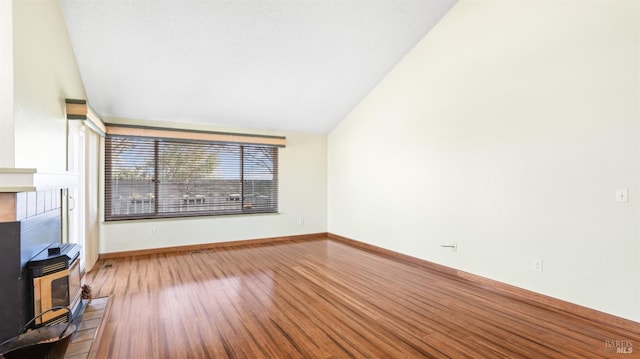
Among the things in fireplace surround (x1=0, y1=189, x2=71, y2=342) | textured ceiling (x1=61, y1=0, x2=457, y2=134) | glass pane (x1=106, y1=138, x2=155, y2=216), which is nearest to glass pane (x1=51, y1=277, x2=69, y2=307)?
fireplace surround (x1=0, y1=189, x2=71, y2=342)

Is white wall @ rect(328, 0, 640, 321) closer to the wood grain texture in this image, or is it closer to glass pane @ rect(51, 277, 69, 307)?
the wood grain texture

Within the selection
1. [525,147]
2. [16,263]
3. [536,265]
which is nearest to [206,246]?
[16,263]

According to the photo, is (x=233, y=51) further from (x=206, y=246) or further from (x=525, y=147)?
(x=525, y=147)

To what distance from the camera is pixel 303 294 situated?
3070 millimetres

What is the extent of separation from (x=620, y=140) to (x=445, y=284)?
2.09 meters

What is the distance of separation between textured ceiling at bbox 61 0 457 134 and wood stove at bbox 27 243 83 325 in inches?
87.6

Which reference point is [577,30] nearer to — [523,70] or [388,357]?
[523,70]

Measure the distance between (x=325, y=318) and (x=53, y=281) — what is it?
Result: 2.02m

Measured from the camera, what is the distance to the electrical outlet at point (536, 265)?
2918 millimetres

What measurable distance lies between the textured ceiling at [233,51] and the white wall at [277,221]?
43.7 inches

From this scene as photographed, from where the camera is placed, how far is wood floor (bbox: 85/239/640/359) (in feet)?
6.81

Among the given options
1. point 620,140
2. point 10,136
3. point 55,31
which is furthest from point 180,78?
point 620,140

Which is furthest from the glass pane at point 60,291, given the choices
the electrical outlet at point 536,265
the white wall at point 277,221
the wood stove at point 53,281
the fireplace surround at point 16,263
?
the electrical outlet at point 536,265

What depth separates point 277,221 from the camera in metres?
5.87
